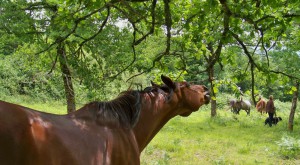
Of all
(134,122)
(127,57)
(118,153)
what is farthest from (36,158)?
(127,57)

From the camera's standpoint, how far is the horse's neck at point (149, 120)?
3320 millimetres

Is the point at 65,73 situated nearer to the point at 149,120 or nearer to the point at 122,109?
the point at 149,120

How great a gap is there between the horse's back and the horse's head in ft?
3.02

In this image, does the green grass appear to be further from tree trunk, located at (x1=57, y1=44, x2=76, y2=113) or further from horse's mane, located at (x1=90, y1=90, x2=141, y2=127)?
horse's mane, located at (x1=90, y1=90, x2=141, y2=127)

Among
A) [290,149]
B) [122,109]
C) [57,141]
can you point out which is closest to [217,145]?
[290,149]

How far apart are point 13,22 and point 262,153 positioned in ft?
26.3

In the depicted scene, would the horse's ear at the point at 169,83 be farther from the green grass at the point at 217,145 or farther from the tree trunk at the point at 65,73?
the green grass at the point at 217,145

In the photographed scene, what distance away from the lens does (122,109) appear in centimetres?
308

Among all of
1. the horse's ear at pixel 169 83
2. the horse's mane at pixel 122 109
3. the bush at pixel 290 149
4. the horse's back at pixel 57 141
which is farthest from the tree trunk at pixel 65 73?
the bush at pixel 290 149

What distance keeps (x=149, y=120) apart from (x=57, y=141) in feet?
→ 4.06

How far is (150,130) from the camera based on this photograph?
3428 mm

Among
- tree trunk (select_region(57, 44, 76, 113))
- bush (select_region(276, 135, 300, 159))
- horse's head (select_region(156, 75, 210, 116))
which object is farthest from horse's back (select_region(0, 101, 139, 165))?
bush (select_region(276, 135, 300, 159))

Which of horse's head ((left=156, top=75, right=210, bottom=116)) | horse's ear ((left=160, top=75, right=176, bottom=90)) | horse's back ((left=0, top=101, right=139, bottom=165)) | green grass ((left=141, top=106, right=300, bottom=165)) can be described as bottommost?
green grass ((left=141, top=106, right=300, bottom=165))

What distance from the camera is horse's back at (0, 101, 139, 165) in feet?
6.88
